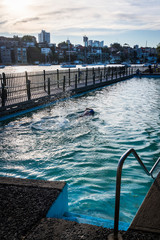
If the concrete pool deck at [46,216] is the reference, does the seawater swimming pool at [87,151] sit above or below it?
below

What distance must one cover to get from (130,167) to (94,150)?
166 cm

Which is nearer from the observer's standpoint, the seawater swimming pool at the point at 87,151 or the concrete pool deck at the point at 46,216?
the concrete pool deck at the point at 46,216

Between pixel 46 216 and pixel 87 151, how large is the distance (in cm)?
523

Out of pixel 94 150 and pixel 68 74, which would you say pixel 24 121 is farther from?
pixel 68 74

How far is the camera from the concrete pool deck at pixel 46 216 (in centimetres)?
268

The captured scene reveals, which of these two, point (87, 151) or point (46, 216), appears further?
point (87, 151)

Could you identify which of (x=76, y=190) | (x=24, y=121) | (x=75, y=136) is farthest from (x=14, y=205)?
(x=24, y=121)

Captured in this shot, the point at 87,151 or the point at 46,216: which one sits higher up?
the point at 46,216

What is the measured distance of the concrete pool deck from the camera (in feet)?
8.78

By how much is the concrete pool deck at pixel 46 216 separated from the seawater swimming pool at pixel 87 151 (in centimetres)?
162

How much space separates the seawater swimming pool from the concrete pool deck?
1.62m

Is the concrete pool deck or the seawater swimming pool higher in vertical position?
the concrete pool deck

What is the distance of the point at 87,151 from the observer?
8219 millimetres

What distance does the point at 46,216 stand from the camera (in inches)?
119
